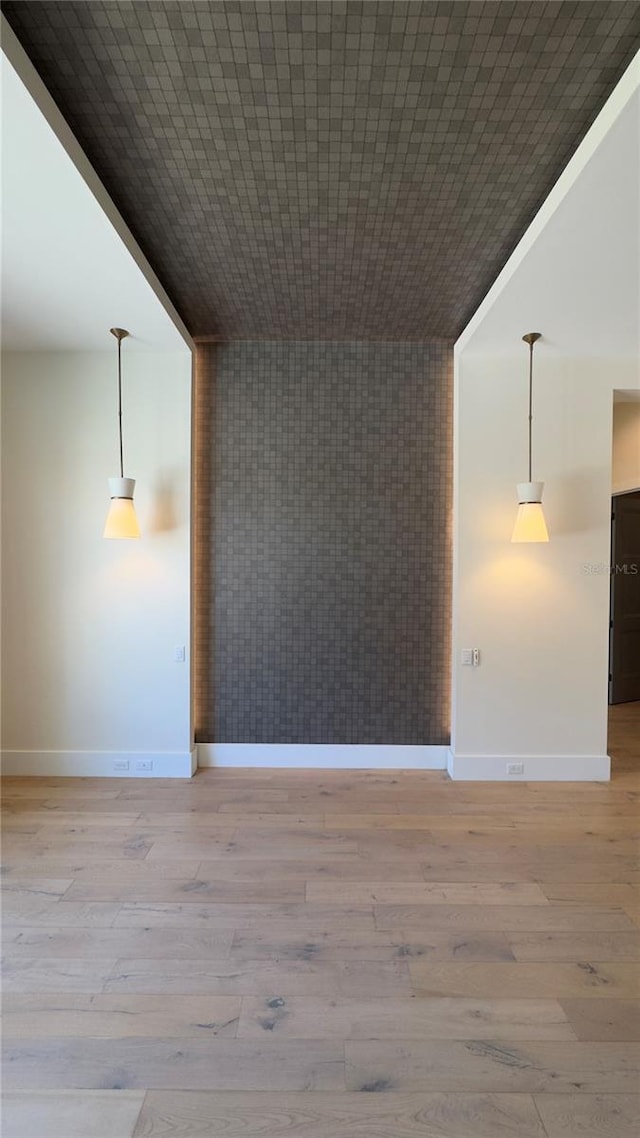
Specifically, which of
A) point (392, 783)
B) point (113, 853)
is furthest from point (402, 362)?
point (113, 853)

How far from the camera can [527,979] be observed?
1594 mm

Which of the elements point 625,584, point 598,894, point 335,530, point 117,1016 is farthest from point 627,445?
point 117,1016

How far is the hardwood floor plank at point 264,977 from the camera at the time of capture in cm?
154

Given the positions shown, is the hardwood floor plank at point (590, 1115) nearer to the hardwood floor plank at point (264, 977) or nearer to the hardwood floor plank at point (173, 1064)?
the hardwood floor plank at point (173, 1064)

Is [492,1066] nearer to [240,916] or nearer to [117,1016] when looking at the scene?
[240,916]

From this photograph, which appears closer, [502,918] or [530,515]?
[502,918]

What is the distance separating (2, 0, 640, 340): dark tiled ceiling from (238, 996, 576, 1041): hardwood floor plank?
9.21 feet

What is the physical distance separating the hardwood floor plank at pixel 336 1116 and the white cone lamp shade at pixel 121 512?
7.59ft

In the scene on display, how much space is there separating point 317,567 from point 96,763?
1.90 metres

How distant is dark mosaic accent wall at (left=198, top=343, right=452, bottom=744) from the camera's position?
308 centimetres

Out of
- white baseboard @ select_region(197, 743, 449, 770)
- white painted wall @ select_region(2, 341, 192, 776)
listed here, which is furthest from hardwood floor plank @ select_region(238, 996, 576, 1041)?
white painted wall @ select_region(2, 341, 192, 776)

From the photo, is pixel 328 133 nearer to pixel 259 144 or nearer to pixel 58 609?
pixel 259 144

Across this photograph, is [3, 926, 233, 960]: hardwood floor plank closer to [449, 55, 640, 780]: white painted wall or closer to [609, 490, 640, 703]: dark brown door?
Result: [449, 55, 640, 780]: white painted wall

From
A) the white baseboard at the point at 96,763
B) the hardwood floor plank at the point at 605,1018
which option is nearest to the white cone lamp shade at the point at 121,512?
the white baseboard at the point at 96,763
